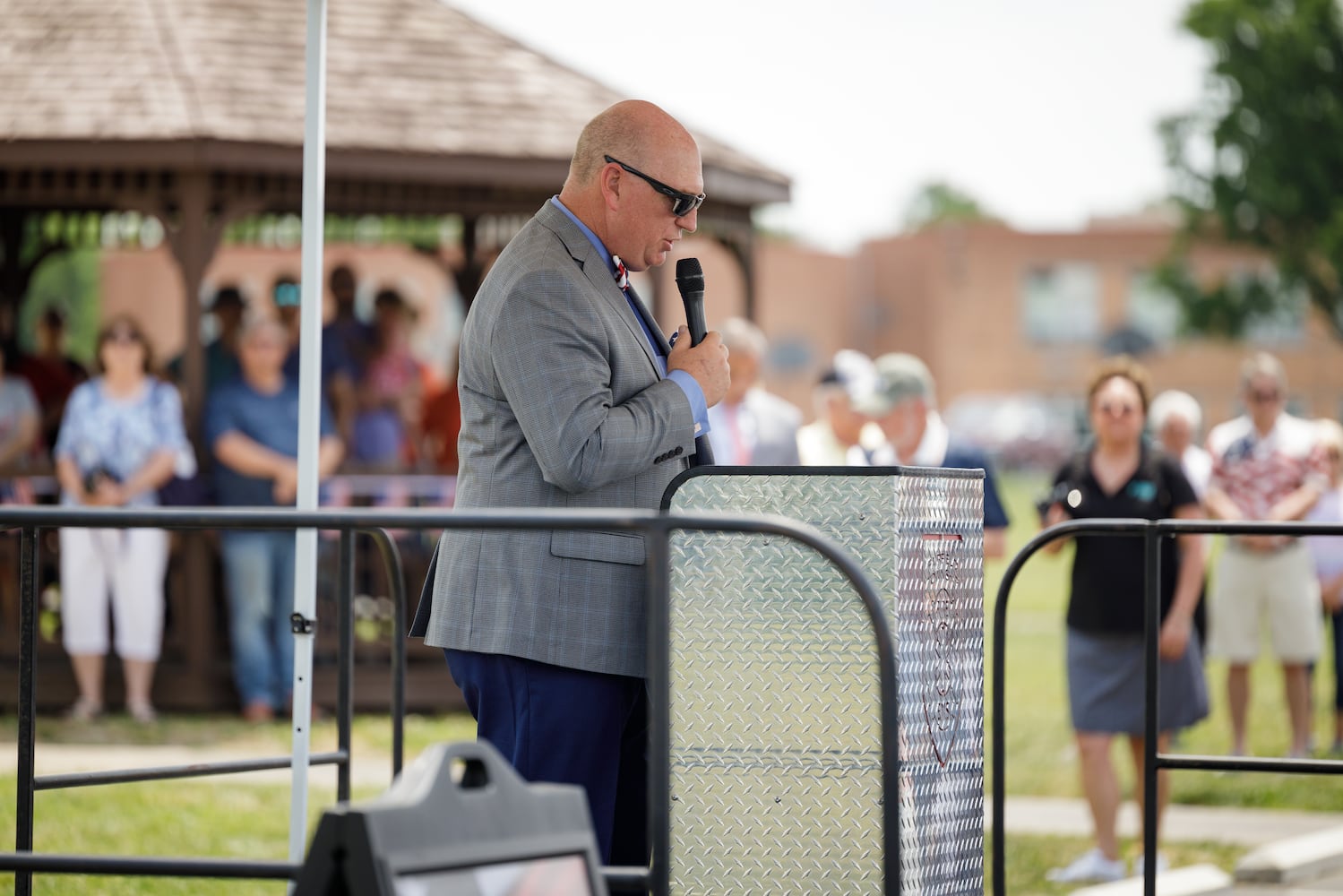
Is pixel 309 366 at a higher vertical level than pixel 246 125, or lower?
lower

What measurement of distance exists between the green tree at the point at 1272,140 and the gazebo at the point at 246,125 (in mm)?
37600

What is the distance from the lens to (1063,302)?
6034cm

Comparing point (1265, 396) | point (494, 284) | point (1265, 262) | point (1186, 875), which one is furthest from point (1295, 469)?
point (1265, 262)

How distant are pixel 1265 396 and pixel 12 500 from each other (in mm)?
7980

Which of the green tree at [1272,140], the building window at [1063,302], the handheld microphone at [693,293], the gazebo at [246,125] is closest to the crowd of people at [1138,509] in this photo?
the gazebo at [246,125]

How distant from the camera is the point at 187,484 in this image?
10.3 metres

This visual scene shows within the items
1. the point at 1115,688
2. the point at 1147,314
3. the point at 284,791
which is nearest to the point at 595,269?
the point at 1115,688

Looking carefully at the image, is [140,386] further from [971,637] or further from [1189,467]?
[971,637]

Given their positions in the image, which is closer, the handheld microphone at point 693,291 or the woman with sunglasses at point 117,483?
the handheld microphone at point 693,291

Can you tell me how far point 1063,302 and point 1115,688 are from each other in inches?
2159

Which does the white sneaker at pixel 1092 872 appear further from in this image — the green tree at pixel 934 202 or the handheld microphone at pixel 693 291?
the green tree at pixel 934 202

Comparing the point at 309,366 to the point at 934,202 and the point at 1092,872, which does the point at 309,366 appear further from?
the point at 934,202

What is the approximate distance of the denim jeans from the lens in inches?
404

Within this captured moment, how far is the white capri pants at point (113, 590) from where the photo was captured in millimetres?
10172
